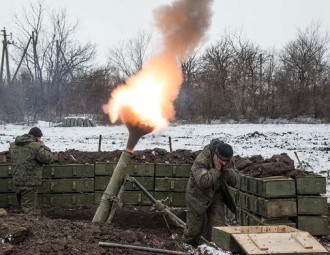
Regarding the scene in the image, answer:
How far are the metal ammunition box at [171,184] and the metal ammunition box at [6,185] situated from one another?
336 centimetres

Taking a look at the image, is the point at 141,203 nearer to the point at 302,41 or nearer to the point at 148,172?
the point at 148,172

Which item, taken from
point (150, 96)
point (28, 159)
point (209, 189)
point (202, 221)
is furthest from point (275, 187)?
point (28, 159)

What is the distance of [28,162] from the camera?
9.62m

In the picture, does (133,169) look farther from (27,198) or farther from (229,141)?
(229,141)

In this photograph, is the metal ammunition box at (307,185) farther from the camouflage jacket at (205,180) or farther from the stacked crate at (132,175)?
the stacked crate at (132,175)

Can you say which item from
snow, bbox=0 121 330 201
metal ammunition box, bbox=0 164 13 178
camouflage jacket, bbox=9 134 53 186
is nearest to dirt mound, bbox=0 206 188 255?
→ camouflage jacket, bbox=9 134 53 186

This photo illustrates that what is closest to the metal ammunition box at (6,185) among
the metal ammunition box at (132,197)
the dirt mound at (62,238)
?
the metal ammunition box at (132,197)

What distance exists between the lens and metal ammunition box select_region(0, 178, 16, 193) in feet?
35.6

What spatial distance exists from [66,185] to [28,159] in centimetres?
175

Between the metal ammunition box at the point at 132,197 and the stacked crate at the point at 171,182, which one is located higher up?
the stacked crate at the point at 171,182

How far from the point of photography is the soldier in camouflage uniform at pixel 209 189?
658cm

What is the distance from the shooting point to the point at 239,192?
31.9 feet

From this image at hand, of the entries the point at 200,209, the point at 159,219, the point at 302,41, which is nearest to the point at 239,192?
the point at 159,219

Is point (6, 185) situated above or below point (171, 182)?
below
